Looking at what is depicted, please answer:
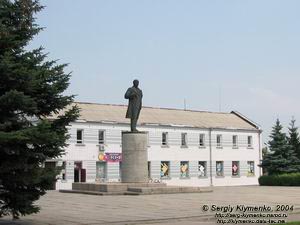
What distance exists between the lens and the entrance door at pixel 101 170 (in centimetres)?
5282

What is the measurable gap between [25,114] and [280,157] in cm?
3966

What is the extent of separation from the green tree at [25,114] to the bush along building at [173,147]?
3361 cm

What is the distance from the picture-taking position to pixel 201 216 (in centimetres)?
1881

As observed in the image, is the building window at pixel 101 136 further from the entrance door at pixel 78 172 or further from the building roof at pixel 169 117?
the entrance door at pixel 78 172

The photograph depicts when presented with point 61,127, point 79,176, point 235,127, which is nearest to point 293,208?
point 61,127

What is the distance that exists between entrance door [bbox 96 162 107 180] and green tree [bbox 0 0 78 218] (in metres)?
37.8

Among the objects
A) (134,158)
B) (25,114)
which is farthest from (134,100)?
(25,114)

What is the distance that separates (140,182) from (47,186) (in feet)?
56.7

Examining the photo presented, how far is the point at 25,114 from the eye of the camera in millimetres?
14641

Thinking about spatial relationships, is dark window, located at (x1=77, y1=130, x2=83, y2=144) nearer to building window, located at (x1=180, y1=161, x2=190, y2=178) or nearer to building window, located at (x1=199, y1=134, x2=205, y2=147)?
building window, located at (x1=180, y1=161, x2=190, y2=178)

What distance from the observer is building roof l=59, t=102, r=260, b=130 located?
55.2 m

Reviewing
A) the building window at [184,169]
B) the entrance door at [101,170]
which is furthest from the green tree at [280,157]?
the entrance door at [101,170]

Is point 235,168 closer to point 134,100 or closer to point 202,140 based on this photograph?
point 202,140

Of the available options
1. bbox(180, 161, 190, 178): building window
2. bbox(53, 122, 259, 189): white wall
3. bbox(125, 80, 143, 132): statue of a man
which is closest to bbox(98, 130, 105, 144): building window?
bbox(53, 122, 259, 189): white wall
